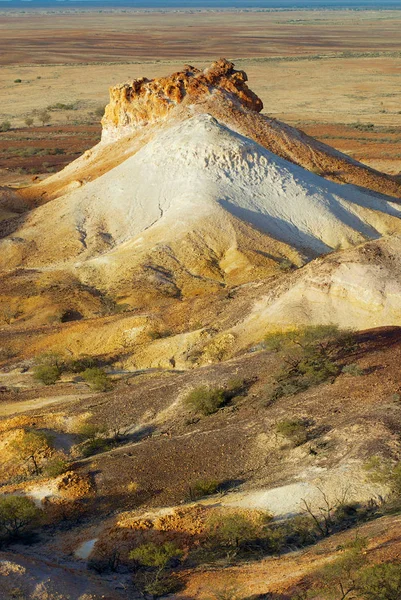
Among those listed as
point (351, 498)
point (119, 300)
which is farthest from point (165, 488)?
point (119, 300)

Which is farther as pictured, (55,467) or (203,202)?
(203,202)

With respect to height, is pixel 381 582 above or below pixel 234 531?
above

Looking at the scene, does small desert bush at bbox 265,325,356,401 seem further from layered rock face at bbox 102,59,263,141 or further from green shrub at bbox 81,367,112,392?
layered rock face at bbox 102,59,263,141

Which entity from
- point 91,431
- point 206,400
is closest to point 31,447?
point 91,431

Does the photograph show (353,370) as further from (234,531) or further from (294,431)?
(234,531)

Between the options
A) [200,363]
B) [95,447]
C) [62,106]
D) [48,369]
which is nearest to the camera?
[95,447]

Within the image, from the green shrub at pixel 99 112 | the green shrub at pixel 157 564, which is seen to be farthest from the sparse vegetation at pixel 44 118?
the green shrub at pixel 157 564

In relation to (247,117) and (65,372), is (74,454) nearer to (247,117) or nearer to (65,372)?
(65,372)
